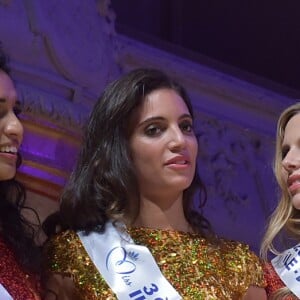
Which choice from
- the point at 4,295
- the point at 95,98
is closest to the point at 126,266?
the point at 4,295

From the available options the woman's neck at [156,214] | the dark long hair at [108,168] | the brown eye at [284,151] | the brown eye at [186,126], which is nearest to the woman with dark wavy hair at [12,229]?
the dark long hair at [108,168]

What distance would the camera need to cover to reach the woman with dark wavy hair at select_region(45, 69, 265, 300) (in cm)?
234

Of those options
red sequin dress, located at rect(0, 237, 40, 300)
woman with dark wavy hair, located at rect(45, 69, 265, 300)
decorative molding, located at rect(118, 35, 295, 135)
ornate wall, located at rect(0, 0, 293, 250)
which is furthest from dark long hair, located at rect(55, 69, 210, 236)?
decorative molding, located at rect(118, 35, 295, 135)

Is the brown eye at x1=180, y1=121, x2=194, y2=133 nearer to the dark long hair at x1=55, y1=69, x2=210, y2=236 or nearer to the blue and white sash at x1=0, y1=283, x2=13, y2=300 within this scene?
the dark long hair at x1=55, y1=69, x2=210, y2=236

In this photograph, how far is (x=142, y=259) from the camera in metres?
2.36

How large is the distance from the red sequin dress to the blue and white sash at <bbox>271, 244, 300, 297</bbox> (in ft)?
1.98

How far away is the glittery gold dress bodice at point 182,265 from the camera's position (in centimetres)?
232

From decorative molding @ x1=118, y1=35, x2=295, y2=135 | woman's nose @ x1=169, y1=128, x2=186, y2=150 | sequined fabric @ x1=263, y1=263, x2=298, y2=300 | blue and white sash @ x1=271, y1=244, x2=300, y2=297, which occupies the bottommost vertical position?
decorative molding @ x1=118, y1=35, x2=295, y2=135

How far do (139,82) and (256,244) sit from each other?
1.34 m

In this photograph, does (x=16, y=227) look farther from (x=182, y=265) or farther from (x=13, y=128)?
(x=182, y=265)

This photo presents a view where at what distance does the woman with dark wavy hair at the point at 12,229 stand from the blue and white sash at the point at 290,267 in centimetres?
59

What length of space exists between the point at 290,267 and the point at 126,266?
40 cm

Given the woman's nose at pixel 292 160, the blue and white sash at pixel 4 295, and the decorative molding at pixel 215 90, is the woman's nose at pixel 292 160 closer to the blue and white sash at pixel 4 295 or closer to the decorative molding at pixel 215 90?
the blue and white sash at pixel 4 295

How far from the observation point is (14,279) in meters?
2.18
